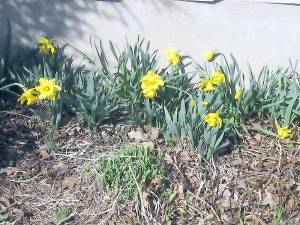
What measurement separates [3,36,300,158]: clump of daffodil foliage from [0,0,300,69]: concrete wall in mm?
91

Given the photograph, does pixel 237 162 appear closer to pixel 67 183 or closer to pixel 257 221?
pixel 257 221

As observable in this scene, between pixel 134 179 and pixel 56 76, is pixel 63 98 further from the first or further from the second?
pixel 134 179

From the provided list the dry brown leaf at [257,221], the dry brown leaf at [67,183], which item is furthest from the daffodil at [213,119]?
the dry brown leaf at [67,183]

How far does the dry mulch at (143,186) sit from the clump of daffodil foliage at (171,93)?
124 millimetres

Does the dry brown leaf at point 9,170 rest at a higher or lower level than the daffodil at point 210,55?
lower

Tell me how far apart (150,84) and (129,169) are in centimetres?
64

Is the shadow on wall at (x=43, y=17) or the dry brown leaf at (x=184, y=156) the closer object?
the dry brown leaf at (x=184, y=156)

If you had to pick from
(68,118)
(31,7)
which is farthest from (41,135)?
(31,7)

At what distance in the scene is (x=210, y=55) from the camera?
185 inches

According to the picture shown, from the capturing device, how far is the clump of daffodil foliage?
425 cm

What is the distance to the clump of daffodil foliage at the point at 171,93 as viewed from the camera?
425 centimetres

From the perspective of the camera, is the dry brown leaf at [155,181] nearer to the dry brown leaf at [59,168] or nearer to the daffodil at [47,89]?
the dry brown leaf at [59,168]

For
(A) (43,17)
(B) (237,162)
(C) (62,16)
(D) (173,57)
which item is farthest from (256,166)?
(A) (43,17)

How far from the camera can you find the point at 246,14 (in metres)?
4.61
